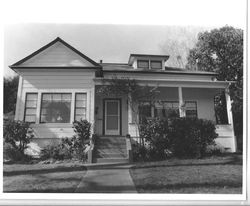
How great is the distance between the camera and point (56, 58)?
1070 cm

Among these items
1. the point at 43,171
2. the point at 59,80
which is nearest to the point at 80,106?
the point at 59,80

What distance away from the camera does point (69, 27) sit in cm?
978

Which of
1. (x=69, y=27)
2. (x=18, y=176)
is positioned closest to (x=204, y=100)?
(x=69, y=27)

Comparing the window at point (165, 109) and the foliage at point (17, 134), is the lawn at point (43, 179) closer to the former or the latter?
the foliage at point (17, 134)

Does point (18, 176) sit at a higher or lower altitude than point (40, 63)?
lower

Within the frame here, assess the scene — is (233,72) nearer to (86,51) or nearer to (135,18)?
(86,51)

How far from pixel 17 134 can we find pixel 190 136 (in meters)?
6.51

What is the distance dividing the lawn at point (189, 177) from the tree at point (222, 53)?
898cm

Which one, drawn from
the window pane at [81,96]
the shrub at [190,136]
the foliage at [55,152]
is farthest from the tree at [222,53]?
the foliage at [55,152]

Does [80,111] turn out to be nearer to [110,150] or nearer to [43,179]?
[110,150]

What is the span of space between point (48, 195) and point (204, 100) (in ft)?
30.2

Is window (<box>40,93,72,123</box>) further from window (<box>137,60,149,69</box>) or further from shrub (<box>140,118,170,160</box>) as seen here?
window (<box>137,60,149,69</box>)

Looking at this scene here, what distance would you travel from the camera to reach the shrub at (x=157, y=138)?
8953 mm

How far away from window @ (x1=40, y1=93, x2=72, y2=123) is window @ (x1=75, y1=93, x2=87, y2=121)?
346 millimetres
